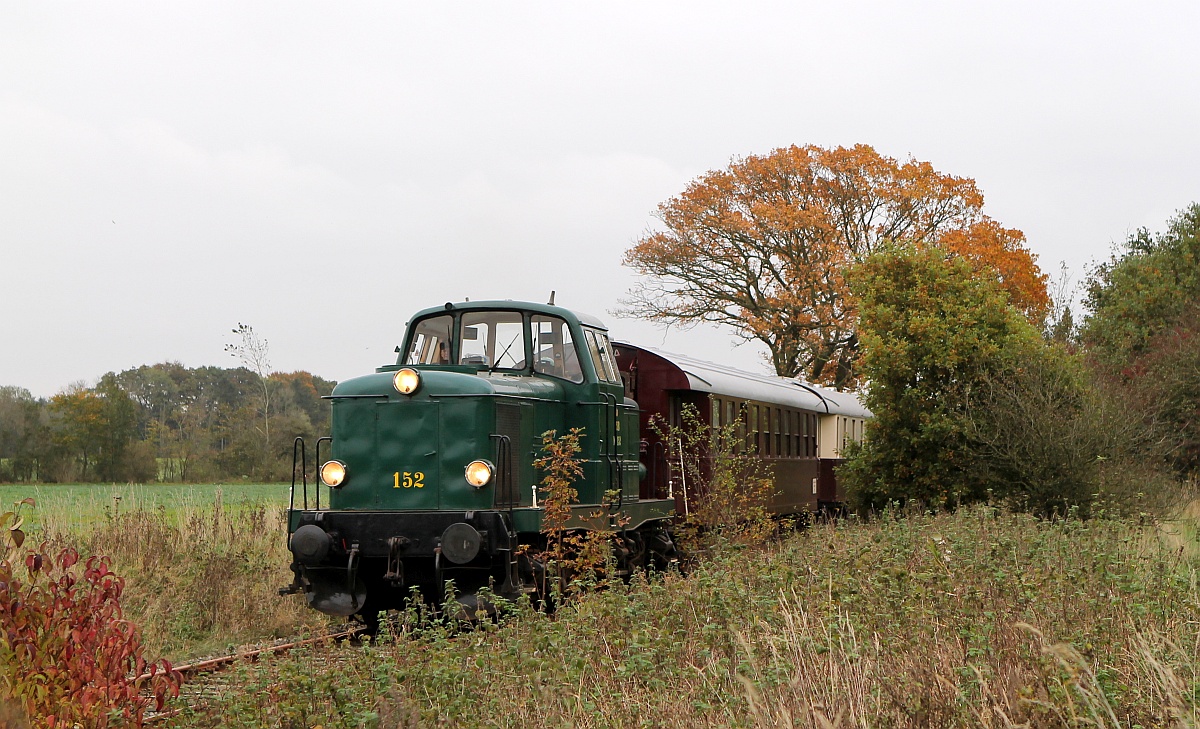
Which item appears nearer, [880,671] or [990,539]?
[880,671]

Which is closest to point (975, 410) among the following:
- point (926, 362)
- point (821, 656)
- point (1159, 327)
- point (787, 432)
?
point (926, 362)

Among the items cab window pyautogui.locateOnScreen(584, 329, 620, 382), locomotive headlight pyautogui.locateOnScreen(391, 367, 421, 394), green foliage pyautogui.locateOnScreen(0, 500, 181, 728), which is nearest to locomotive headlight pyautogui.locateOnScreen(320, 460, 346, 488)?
locomotive headlight pyautogui.locateOnScreen(391, 367, 421, 394)

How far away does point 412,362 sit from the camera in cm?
1156

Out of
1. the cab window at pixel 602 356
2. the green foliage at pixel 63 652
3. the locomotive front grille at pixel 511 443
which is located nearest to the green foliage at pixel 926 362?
the cab window at pixel 602 356

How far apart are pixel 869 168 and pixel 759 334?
5.96 metres

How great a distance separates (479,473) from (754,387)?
8.76 meters

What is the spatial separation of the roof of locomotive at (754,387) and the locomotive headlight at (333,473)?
516cm

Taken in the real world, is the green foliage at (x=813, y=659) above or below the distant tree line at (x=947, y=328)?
below

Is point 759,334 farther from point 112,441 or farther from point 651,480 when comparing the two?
point 112,441

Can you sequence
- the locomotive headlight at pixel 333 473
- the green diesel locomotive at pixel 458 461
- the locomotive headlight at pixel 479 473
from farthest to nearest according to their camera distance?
1. the locomotive headlight at pixel 333 473
2. the locomotive headlight at pixel 479 473
3. the green diesel locomotive at pixel 458 461

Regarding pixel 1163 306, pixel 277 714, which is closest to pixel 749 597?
pixel 277 714

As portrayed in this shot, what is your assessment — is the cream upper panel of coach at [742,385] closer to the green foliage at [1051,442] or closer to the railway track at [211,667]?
the green foliage at [1051,442]

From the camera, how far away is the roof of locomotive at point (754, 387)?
15086mm

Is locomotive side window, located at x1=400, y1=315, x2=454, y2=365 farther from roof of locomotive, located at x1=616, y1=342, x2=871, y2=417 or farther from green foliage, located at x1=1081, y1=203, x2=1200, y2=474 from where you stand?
green foliage, located at x1=1081, y1=203, x2=1200, y2=474
